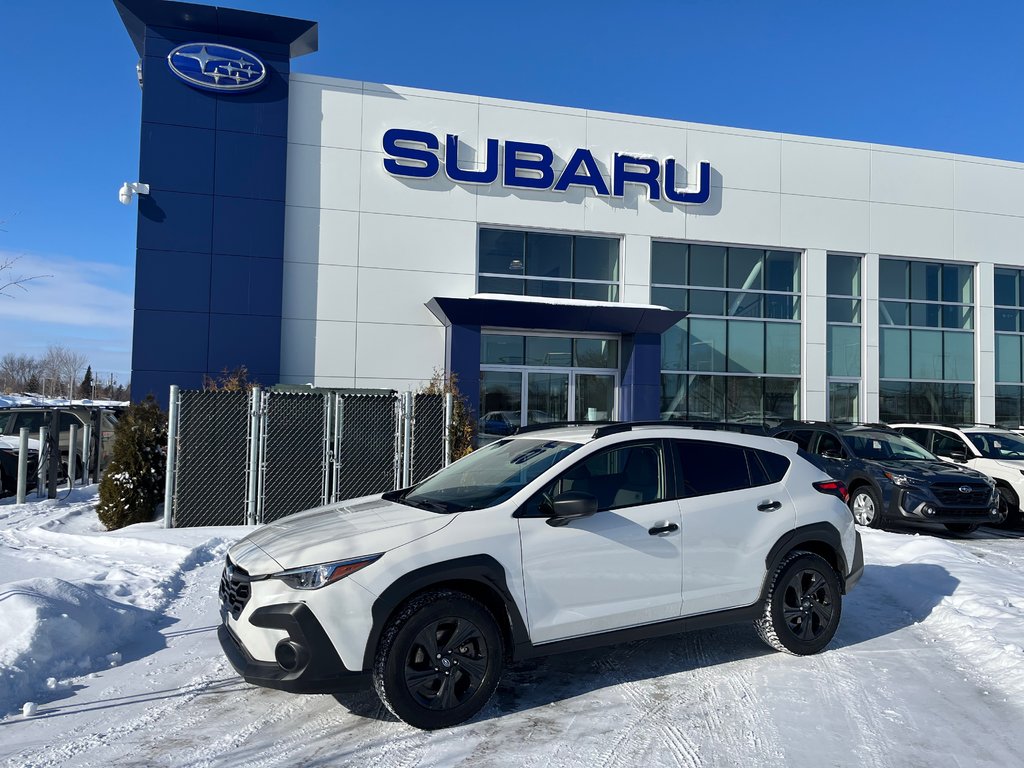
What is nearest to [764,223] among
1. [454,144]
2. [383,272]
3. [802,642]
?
[454,144]

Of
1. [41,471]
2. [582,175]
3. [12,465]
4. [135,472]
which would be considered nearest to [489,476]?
[135,472]

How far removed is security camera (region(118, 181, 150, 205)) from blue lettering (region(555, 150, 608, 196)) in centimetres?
867

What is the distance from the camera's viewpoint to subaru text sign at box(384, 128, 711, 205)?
16672mm

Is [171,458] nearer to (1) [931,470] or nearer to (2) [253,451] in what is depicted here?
(2) [253,451]

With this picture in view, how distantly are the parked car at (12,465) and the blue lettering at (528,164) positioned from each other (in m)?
11.0

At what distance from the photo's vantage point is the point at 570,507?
177 inches

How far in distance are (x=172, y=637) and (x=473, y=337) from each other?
10772 millimetres

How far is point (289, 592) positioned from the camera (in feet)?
13.3

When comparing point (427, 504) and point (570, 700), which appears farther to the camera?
point (427, 504)

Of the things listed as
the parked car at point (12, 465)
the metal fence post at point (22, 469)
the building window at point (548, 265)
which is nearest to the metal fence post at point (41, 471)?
the parked car at point (12, 465)

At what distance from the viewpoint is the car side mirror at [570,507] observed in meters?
4.49

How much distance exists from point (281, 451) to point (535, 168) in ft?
30.6

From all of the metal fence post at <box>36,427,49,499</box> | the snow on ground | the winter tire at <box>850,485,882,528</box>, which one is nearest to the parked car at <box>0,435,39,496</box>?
the metal fence post at <box>36,427,49,499</box>

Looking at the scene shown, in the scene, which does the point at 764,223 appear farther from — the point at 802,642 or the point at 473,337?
the point at 802,642
